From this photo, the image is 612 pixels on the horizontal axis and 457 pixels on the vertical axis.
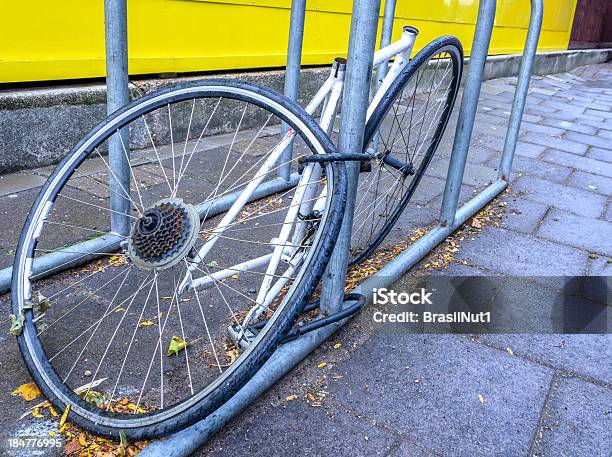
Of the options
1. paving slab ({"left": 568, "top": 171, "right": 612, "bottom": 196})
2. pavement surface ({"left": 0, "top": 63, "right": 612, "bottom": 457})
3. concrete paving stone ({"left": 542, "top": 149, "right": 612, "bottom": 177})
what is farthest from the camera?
concrete paving stone ({"left": 542, "top": 149, "right": 612, "bottom": 177})

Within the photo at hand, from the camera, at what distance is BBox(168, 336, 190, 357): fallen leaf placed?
2002 mm

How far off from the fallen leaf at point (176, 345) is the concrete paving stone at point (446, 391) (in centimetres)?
50

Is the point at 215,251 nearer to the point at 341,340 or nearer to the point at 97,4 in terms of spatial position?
the point at 341,340

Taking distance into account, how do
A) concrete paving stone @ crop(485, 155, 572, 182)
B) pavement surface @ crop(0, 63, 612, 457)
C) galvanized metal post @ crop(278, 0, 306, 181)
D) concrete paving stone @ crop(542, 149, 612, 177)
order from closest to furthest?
pavement surface @ crop(0, 63, 612, 457) < galvanized metal post @ crop(278, 0, 306, 181) < concrete paving stone @ crop(485, 155, 572, 182) < concrete paving stone @ crop(542, 149, 612, 177)

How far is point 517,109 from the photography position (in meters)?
3.84

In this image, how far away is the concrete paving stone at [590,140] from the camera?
5688mm

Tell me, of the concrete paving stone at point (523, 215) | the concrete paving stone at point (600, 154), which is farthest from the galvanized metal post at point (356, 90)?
the concrete paving stone at point (600, 154)

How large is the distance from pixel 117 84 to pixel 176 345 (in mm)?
991

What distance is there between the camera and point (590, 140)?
5.83 metres

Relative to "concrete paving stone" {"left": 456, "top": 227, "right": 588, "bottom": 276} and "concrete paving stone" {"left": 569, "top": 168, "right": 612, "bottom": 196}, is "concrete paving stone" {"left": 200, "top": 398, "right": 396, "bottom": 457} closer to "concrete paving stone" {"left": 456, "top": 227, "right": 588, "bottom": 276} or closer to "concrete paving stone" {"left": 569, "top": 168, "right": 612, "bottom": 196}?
"concrete paving stone" {"left": 456, "top": 227, "right": 588, "bottom": 276}

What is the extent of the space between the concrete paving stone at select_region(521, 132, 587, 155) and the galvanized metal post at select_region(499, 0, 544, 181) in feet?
5.23

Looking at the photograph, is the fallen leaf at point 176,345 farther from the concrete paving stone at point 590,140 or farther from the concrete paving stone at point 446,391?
the concrete paving stone at point 590,140

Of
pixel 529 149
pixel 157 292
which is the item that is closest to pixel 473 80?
pixel 157 292

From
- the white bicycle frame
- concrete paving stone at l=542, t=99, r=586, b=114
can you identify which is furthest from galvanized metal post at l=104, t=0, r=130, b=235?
concrete paving stone at l=542, t=99, r=586, b=114
